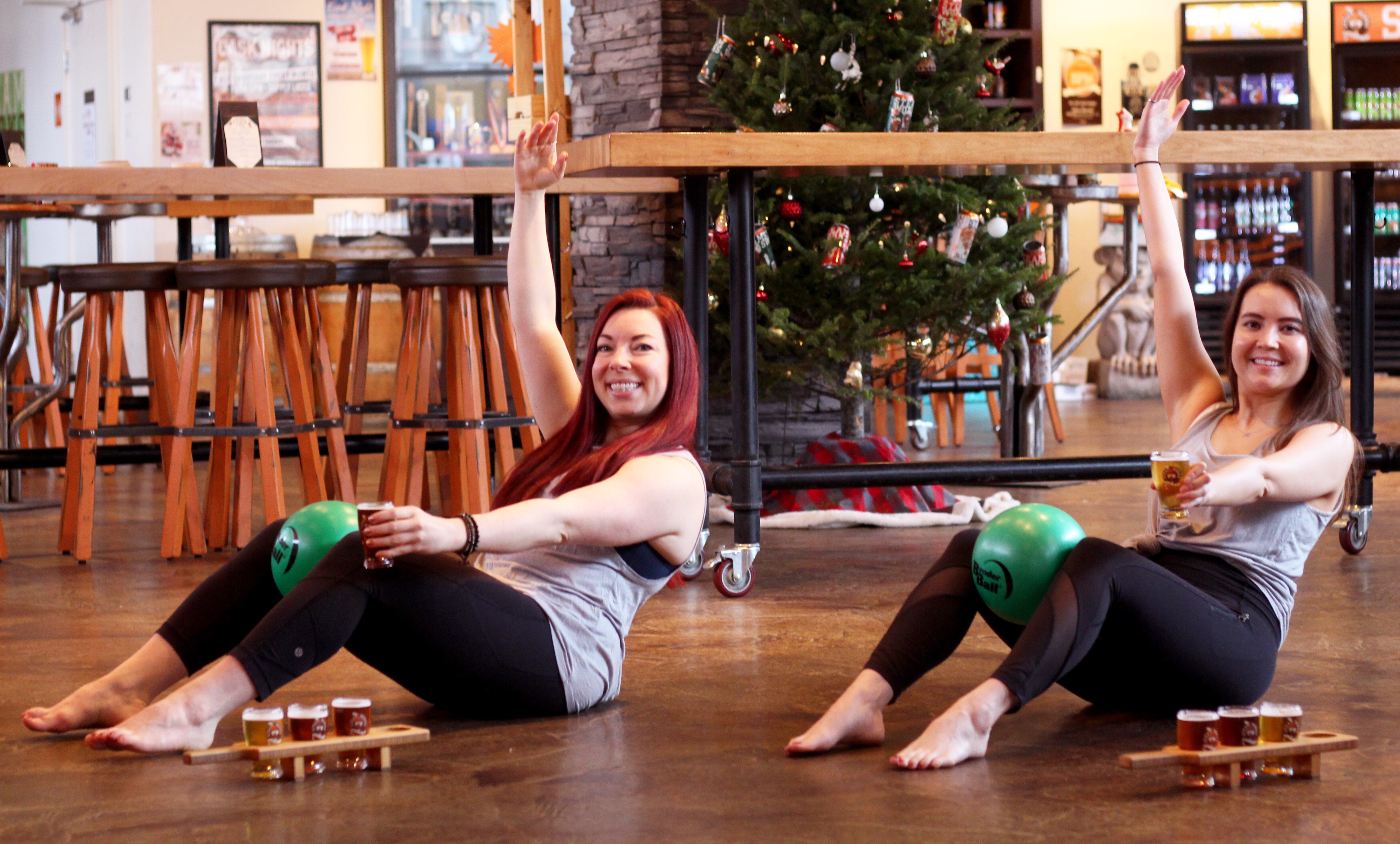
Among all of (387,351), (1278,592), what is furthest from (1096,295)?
(1278,592)

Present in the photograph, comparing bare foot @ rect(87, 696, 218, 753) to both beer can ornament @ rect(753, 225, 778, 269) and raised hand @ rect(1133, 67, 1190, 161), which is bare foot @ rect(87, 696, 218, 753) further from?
beer can ornament @ rect(753, 225, 778, 269)

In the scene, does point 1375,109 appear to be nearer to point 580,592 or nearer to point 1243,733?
point 1243,733

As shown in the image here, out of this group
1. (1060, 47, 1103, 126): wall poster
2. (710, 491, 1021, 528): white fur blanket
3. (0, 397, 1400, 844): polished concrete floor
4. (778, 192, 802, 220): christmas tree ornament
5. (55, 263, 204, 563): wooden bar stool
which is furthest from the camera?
(1060, 47, 1103, 126): wall poster

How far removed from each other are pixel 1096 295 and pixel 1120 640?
949 cm

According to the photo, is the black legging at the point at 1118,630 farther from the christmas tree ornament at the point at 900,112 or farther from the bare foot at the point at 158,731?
the christmas tree ornament at the point at 900,112

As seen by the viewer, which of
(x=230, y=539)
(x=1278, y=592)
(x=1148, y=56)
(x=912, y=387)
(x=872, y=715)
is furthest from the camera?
(x=1148, y=56)

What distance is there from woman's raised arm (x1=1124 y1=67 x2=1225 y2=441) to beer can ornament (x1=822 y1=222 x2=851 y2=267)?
6.27 ft

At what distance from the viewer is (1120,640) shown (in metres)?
2.07

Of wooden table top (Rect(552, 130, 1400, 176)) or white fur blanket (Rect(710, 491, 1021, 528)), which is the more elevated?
wooden table top (Rect(552, 130, 1400, 176))

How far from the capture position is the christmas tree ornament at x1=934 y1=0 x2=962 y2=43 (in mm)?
4637

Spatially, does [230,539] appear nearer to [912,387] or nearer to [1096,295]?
[912,387]

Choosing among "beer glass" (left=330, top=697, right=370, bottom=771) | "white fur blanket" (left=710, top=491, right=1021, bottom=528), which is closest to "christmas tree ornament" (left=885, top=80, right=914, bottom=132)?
"white fur blanket" (left=710, top=491, right=1021, bottom=528)

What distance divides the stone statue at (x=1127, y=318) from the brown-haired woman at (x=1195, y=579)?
848 centimetres

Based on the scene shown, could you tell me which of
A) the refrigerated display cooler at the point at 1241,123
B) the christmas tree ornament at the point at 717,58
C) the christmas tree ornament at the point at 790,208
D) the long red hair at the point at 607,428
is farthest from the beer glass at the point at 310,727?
the refrigerated display cooler at the point at 1241,123
